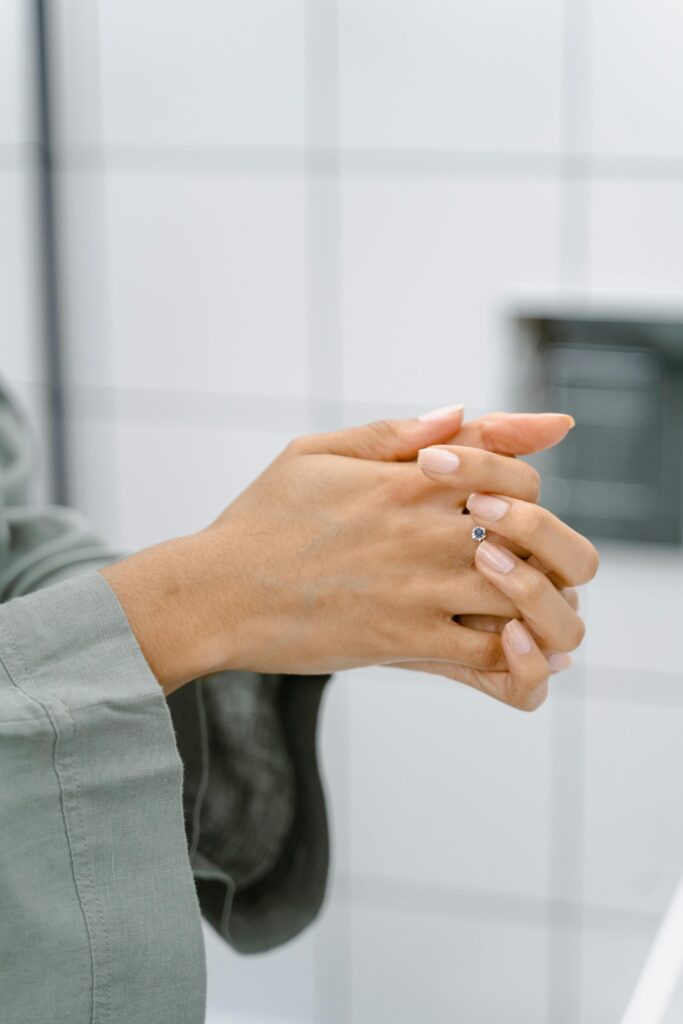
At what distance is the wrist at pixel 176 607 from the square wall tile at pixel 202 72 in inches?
26.2

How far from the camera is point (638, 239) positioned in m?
1.10

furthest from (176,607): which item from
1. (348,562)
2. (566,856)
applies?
(566,856)

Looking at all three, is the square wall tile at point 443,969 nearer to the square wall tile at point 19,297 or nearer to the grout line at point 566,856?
the grout line at point 566,856

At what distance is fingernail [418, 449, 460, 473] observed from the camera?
2.15 feet

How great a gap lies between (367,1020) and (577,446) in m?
0.65

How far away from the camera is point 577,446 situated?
115cm

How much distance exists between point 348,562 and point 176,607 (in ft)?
0.33

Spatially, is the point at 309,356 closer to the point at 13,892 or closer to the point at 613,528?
the point at 613,528

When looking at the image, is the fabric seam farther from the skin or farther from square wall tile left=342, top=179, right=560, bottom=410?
square wall tile left=342, top=179, right=560, bottom=410

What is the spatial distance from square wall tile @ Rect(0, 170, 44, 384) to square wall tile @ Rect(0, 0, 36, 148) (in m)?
0.07

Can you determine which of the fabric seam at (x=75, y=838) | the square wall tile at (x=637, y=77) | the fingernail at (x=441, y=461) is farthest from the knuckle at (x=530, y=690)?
the square wall tile at (x=637, y=77)

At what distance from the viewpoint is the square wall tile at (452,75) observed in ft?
3.59

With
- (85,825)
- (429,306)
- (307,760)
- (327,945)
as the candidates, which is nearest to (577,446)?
(429,306)

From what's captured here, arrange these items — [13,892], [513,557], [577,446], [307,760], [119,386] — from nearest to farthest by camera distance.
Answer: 1. [13,892]
2. [513,557]
3. [307,760]
4. [577,446]
5. [119,386]
